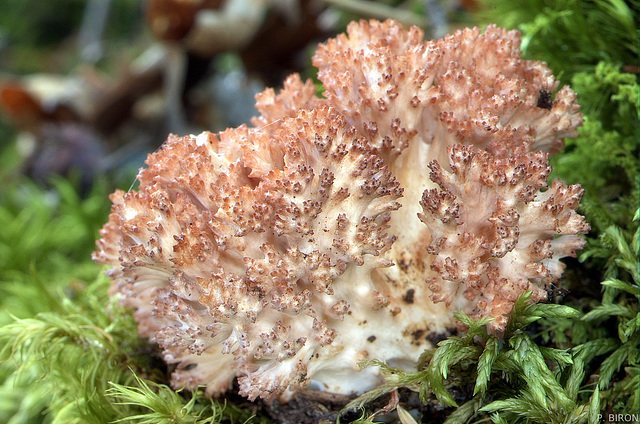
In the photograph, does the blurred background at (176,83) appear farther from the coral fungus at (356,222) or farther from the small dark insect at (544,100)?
the coral fungus at (356,222)

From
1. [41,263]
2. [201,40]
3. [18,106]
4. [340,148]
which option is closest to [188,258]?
[340,148]

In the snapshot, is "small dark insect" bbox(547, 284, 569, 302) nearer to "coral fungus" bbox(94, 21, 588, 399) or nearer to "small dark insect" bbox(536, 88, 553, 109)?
"coral fungus" bbox(94, 21, 588, 399)

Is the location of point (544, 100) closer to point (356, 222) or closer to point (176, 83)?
point (356, 222)

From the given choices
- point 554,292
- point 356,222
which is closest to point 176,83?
point 356,222

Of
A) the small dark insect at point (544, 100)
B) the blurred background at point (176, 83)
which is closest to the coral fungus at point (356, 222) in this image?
the small dark insect at point (544, 100)

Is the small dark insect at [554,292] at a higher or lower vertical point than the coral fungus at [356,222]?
lower

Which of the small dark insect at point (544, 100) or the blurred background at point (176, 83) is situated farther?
the blurred background at point (176, 83)

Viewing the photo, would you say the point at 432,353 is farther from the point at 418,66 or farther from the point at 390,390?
the point at 418,66
